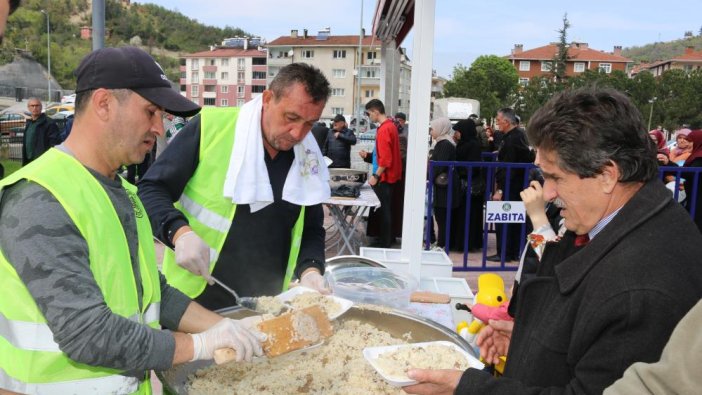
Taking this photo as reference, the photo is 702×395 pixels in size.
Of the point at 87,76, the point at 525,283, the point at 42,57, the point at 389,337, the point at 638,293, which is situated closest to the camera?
the point at 638,293

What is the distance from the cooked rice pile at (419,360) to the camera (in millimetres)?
1530

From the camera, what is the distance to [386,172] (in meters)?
7.23

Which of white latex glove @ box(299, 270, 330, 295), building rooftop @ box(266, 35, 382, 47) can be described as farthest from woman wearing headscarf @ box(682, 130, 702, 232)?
building rooftop @ box(266, 35, 382, 47)

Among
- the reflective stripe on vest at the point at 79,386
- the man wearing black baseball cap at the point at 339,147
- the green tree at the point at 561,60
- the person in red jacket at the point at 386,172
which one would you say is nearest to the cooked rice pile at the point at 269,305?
the reflective stripe on vest at the point at 79,386

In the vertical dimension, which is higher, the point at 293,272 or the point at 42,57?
the point at 42,57

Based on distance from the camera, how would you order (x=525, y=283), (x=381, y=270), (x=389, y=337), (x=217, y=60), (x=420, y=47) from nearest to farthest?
(x=525, y=283) → (x=389, y=337) → (x=381, y=270) → (x=420, y=47) → (x=217, y=60)

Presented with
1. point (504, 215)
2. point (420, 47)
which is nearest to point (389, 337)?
point (420, 47)

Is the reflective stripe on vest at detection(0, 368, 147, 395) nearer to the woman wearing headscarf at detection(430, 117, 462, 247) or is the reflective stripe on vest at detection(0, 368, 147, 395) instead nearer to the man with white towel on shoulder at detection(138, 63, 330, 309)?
the man with white towel on shoulder at detection(138, 63, 330, 309)

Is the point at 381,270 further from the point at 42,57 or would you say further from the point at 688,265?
the point at 42,57

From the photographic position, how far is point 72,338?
112 centimetres

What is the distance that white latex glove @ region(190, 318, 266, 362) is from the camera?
136 centimetres

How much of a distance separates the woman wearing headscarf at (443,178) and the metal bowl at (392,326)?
4.39 meters

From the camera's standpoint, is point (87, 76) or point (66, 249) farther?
point (87, 76)

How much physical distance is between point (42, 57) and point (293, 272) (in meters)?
86.1
